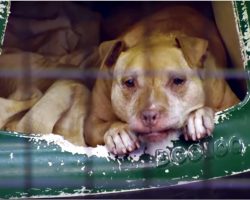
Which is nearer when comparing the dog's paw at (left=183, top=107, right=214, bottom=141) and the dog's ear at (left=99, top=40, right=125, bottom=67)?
the dog's paw at (left=183, top=107, right=214, bottom=141)

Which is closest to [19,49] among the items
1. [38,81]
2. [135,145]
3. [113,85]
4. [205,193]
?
[38,81]

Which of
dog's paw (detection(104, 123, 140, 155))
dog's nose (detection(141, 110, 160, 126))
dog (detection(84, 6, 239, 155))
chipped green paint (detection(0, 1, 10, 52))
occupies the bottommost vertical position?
dog's paw (detection(104, 123, 140, 155))

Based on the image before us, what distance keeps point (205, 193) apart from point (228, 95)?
0.27m

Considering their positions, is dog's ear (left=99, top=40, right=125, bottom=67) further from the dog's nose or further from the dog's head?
the dog's nose

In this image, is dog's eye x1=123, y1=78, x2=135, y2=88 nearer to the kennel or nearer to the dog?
the dog

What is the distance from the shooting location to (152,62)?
2.29 m

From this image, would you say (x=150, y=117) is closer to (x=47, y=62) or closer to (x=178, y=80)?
(x=178, y=80)

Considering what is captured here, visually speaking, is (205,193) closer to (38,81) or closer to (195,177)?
(195,177)

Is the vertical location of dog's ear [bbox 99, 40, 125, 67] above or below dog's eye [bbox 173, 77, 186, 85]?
above

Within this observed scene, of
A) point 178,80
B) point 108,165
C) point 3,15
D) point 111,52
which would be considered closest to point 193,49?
point 178,80

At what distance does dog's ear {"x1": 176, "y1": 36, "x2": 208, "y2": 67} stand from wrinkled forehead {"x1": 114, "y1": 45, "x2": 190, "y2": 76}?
1 cm

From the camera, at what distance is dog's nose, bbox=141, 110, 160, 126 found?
2174 mm

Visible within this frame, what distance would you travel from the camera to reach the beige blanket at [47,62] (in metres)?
2.32

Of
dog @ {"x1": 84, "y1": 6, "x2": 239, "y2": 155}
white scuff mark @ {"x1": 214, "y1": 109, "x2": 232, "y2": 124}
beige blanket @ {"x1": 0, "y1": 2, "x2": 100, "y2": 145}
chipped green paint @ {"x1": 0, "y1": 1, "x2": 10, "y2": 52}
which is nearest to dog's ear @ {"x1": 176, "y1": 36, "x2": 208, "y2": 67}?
dog @ {"x1": 84, "y1": 6, "x2": 239, "y2": 155}
